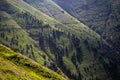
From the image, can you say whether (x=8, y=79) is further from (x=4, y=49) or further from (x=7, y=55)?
(x=4, y=49)

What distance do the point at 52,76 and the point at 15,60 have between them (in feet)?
75.9

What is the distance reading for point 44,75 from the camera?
128m

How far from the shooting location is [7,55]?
124062 mm

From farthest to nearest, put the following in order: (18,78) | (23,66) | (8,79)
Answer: (23,66) → (18,78) → (8,79)

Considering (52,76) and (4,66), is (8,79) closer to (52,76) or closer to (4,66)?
(4,66)

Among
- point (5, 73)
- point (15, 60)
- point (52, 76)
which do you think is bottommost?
point (52, 76)

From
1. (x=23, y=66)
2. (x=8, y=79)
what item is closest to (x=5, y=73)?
(x=8, y=79)

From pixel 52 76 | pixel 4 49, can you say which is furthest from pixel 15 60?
pixel 52 76

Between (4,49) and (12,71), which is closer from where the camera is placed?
(12,71)

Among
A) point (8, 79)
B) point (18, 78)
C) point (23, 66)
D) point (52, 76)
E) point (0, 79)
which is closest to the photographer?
point (0, 79)

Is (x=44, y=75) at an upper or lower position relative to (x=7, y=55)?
lower

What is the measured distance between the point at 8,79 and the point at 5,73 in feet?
15.1

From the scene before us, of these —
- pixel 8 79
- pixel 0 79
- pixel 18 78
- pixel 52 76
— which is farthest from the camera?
pixel 52 76

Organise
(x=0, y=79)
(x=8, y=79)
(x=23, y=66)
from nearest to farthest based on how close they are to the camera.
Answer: (x=0, y=79) < (x=8, y=79) < (x=23, y=66)
